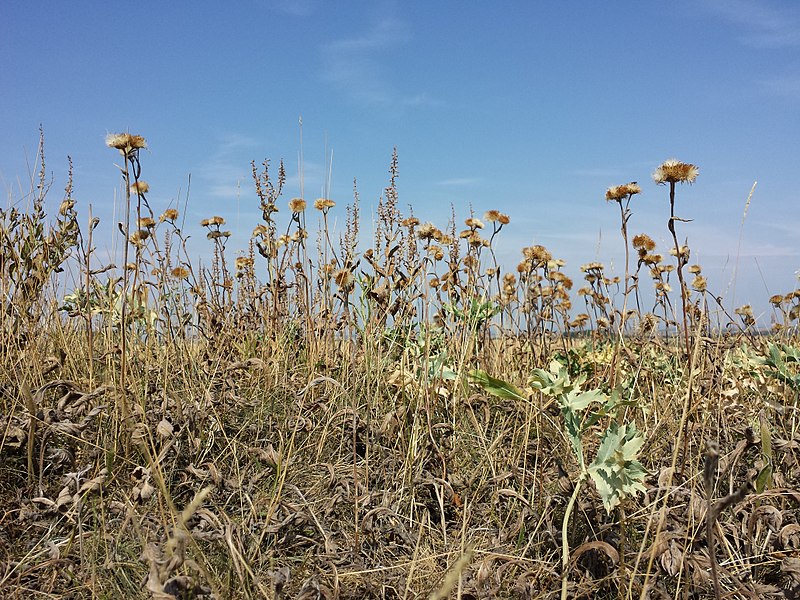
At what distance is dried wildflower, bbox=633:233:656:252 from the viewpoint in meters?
2.60

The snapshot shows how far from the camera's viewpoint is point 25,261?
9.10 feet

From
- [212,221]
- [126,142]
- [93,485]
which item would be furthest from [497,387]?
[212,221]

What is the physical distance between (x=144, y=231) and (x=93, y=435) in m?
1.33

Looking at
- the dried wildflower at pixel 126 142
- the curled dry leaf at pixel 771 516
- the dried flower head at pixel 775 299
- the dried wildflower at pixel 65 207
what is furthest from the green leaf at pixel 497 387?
the dried flower head at pixel 775 299

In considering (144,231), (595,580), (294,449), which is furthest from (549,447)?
(144,231)

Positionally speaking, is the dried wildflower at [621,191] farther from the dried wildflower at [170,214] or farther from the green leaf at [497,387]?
the dried wildflower at [170,214]

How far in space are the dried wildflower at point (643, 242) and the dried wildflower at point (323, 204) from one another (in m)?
1.42

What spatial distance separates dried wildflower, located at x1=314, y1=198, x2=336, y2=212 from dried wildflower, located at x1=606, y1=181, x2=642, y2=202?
1396 mm

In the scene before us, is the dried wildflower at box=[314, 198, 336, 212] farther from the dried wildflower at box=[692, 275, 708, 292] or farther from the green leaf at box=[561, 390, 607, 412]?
the dried wildflower at box=[692, 275, 708, 292]

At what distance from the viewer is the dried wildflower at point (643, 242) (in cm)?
260

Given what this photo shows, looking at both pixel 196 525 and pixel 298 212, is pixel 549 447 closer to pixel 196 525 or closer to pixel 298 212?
pixel 196 525

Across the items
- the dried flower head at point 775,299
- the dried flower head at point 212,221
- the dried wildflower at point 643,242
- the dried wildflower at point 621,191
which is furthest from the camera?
the dried flower head at point 775,299

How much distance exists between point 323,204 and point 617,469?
6.58 feet

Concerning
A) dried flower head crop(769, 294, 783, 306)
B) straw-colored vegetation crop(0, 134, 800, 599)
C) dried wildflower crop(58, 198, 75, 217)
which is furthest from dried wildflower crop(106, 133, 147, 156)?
dried flower head crop(769, 294, 783, 306)
